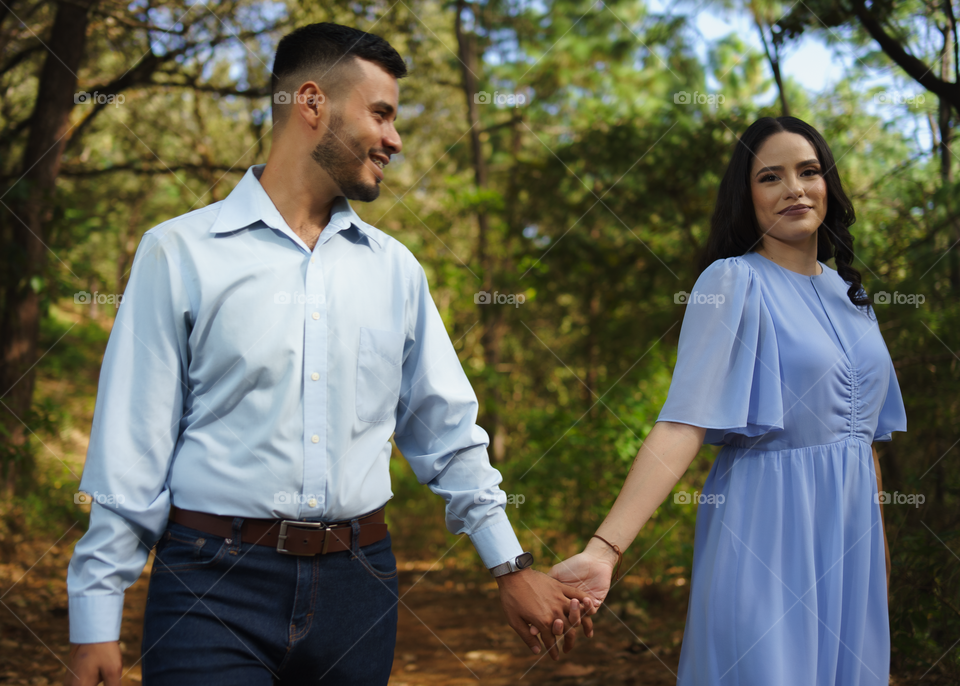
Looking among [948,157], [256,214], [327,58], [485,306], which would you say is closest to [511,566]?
[256,214]

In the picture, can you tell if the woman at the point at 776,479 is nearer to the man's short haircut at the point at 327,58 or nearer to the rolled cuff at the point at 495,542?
the rolled cuff at the point at 495,542

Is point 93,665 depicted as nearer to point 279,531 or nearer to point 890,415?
point 279,531

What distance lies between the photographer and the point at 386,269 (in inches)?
70.9

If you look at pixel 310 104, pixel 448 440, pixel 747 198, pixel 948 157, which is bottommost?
A: pixel 448 440

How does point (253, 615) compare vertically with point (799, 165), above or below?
below

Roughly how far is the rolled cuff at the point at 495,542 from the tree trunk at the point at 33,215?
13.8ft

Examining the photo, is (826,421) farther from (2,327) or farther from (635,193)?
(2,327)

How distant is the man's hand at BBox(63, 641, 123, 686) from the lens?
1372 mm

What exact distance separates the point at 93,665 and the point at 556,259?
17.6 ft

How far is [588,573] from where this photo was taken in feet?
5.95

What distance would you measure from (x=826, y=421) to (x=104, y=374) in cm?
153

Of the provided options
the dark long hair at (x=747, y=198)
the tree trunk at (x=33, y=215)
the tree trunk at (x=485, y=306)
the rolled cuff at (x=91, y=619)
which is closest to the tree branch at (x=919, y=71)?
the dark long hair at (x=747, y=198)

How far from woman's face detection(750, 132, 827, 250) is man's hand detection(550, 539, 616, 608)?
0.88m

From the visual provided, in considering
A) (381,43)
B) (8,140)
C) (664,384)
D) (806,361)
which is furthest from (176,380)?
(8,140)
